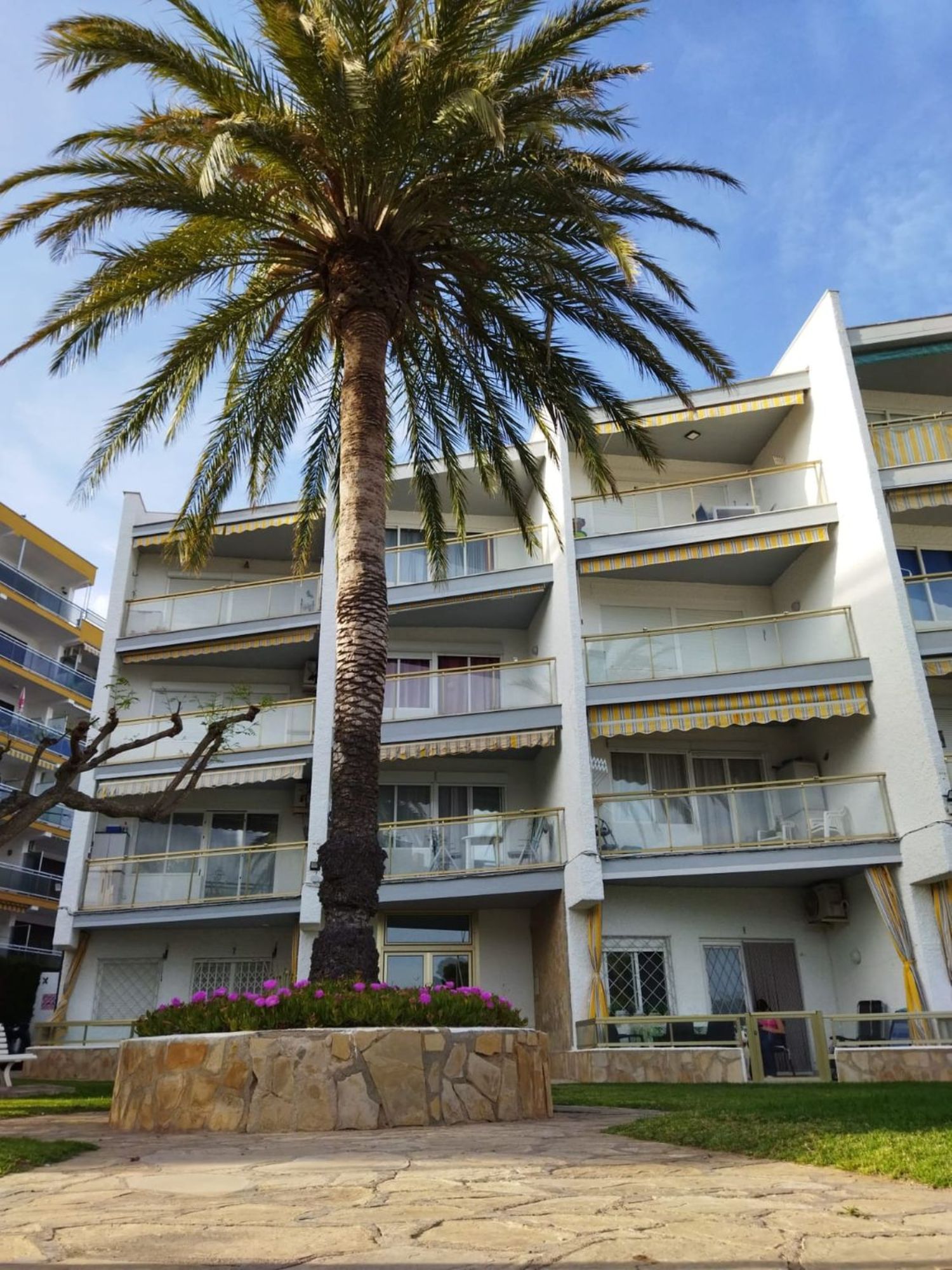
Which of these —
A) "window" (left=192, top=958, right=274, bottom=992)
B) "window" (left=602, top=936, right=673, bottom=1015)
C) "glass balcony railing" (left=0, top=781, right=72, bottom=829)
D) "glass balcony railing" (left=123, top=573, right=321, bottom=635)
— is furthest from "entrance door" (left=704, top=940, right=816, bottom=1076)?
"glass balcony railing" (left=0, top=781, right=72, bottom=829)

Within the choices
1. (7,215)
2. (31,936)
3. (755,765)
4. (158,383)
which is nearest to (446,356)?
(158,383)

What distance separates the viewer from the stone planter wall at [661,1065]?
15.8 metres

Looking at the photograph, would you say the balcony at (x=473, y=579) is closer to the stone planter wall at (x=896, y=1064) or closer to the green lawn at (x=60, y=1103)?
the stone planter wall at (x=896, y=1064)

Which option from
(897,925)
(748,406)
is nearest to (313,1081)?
(897,925)

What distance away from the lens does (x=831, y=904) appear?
19875mm

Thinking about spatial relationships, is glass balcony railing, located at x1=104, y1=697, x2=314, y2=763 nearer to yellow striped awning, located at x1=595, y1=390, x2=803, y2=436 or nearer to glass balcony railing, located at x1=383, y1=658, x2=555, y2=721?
glass balcony railing, located at x1=383, y1=658, x2=555, y2=721

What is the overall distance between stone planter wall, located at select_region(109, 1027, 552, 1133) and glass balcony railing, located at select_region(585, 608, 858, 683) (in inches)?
518

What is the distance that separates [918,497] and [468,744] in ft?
33.9

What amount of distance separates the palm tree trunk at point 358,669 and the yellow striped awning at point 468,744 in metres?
9.54

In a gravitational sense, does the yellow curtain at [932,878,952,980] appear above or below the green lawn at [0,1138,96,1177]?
above

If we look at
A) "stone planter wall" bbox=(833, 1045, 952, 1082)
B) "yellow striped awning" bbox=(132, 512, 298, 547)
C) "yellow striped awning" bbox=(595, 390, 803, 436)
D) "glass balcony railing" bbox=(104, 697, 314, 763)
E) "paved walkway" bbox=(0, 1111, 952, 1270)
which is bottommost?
"paved walkway" bbox=(0, 1111, 952, 1270)

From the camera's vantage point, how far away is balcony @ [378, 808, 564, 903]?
66.6 ft

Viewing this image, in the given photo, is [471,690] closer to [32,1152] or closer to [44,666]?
[32,1152]

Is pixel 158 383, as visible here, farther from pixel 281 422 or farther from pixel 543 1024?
pixel 543 1024
